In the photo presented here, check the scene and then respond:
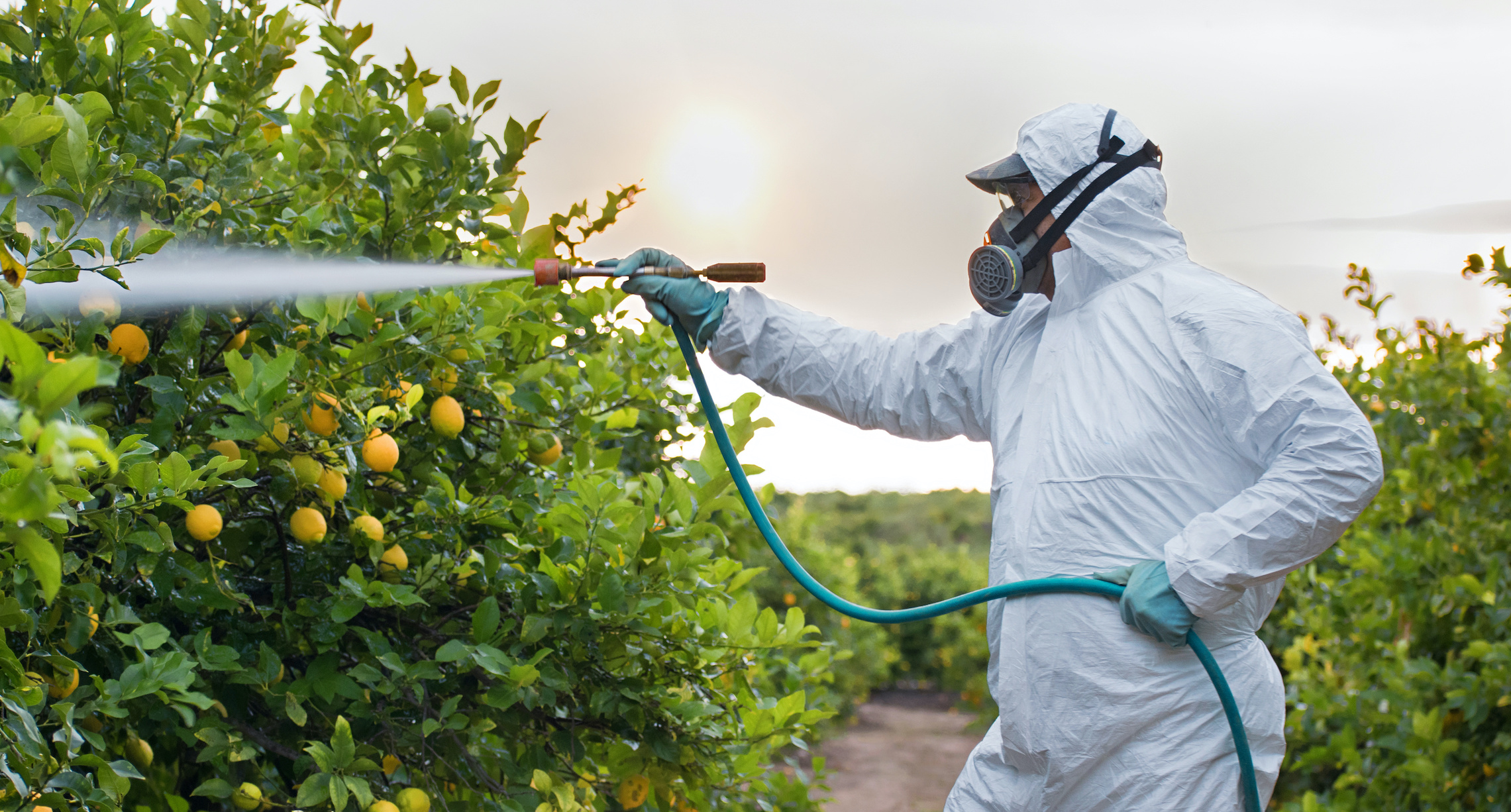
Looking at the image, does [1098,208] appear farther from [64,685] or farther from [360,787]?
[64,685]

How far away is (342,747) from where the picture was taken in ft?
5.23

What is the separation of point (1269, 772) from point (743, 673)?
0.93 metres

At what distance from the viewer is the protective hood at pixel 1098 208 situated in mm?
2061

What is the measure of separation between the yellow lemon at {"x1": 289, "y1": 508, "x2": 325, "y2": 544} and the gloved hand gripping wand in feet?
1.79

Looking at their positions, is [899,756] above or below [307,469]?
below

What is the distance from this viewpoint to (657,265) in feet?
7.39

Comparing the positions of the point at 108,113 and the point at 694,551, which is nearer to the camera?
the point at 108,113

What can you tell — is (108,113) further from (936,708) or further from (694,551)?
(936,708)

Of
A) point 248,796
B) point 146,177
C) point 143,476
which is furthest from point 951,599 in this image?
point 146,177

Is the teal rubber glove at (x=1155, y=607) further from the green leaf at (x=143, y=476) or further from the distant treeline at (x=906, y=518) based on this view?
the distant treeline at (x=906, y=518)

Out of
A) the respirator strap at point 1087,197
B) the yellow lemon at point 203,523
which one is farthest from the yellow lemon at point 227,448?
the respirator strap at point 1087,197

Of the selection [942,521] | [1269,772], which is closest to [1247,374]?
[1269,772]

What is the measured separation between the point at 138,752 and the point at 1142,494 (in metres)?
1.59

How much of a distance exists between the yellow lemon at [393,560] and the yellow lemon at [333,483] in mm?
154
